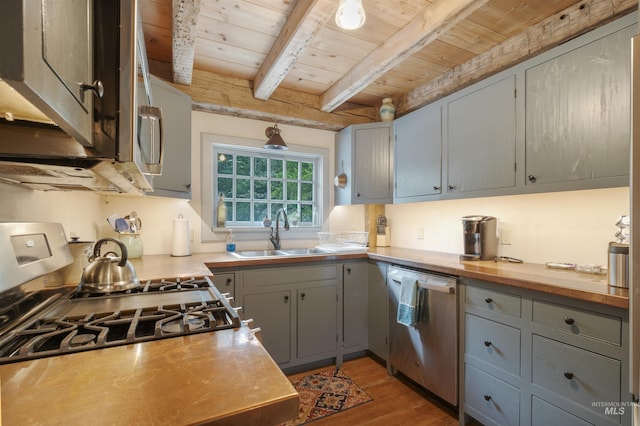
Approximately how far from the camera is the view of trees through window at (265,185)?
279cm

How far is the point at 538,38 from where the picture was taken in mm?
1870

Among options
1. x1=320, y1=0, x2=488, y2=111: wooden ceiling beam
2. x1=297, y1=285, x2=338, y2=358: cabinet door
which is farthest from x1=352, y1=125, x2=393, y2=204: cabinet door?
x1=297, y1=285, x2=338, y2=358: cabinet door

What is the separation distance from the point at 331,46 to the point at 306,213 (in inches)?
63.6

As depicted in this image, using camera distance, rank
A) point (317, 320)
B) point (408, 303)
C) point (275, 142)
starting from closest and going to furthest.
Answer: point (408, 303)
point (317, 320)
point (275, 142)

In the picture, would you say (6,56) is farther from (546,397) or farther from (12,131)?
(546,397)

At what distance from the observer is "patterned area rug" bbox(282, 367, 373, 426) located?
74.3 inches

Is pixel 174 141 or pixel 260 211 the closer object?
pixel 174 141

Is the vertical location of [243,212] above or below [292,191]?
below

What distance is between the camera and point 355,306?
255 centimetres

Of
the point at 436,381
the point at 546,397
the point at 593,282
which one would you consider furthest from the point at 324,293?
the point at 593,282

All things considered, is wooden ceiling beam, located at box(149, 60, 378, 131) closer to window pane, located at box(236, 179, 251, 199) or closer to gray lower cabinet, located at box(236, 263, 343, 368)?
window pane, located at box(236, 179, 251, 199)

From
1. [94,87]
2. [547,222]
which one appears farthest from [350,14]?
[547,222]

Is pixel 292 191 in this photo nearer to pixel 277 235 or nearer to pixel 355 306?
pixel 277 235

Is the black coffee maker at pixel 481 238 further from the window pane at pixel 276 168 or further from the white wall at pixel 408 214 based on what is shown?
the window pane at pixel 276 168
